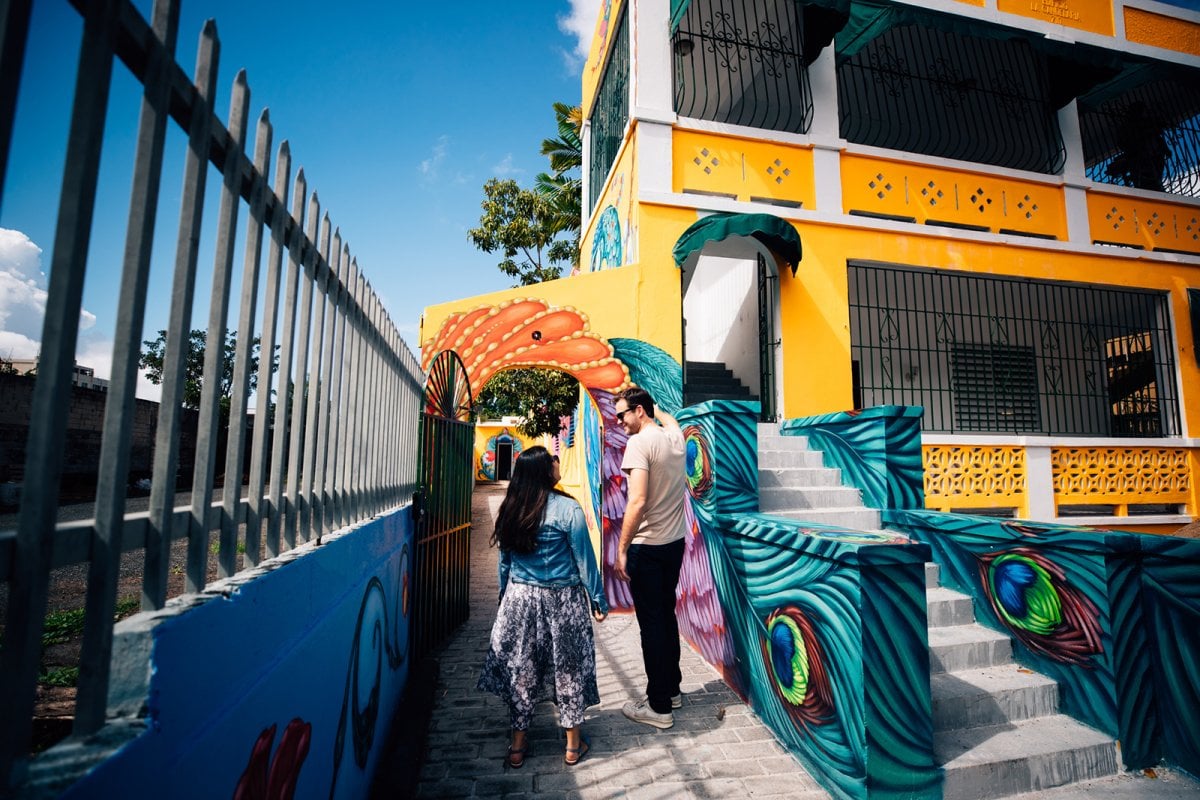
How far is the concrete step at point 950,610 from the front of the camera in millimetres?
3854

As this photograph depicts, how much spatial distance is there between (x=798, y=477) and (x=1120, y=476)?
580 cm

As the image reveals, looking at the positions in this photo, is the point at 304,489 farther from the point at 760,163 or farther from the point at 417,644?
the point at 760,163

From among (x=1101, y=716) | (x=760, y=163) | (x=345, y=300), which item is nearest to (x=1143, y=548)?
(x=1101, y=716)

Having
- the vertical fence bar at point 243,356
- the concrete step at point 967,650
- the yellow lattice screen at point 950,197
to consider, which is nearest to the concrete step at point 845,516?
the concrete step at point 967,650

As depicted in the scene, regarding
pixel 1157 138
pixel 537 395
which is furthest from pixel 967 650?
pixel 1157 138

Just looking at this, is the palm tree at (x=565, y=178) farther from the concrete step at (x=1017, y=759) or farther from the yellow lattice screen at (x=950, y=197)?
the concrete step at (x=1017, y=759)

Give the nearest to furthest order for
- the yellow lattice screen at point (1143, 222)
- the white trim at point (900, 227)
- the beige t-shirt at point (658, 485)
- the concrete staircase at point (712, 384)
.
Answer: the beige t-shirt at point (658, 485)
the white trim at point (900, 227)
the yellow lattice screen at point (1143, 222)
the concrete staircase at point (712, 384)

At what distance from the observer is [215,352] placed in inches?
54.0

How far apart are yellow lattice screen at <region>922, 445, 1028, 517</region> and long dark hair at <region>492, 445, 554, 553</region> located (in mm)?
5516

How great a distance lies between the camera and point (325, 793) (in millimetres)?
2072

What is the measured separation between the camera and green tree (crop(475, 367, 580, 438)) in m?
11.4

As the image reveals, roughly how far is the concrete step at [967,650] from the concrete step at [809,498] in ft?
4.23

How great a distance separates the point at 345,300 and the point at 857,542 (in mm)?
2907

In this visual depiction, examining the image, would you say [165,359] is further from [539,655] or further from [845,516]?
[845,516]
